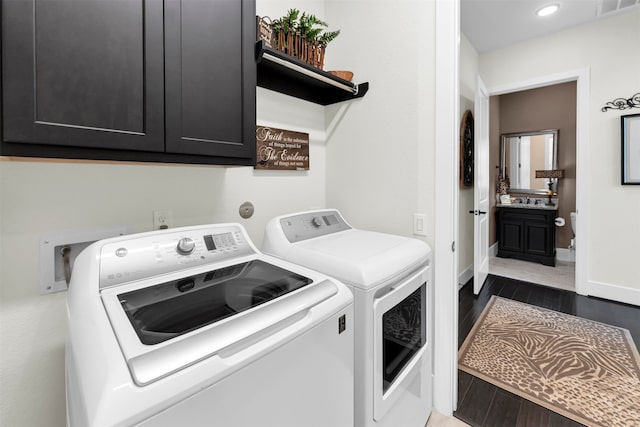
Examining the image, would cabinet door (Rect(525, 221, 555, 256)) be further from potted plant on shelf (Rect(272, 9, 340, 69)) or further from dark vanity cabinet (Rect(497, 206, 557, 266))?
potted plant on shelf (Rect(272, 9, 340, 69))

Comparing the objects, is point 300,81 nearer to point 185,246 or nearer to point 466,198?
point 185,246

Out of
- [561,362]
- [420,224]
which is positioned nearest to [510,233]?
[561,362]

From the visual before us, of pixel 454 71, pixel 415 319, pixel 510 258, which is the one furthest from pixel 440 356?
pixel 510 258

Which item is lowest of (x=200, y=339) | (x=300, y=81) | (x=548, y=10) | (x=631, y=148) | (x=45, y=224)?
(x=200, y=339)

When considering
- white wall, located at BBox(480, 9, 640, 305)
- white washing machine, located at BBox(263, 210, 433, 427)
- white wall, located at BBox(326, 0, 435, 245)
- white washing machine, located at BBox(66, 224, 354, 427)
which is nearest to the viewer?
white washing machine, located at BBox(66, 224, 354, 427)

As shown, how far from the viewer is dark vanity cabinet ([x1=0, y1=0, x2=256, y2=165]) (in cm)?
73

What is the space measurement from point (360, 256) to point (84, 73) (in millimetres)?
1073

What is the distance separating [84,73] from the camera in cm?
81

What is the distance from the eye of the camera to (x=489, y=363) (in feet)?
6.69

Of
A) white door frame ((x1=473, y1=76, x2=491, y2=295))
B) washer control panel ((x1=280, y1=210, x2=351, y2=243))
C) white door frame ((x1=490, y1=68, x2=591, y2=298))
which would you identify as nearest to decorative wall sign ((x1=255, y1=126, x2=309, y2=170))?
washer control panel ((x1=280, y1=210, x2=351, y2=243))

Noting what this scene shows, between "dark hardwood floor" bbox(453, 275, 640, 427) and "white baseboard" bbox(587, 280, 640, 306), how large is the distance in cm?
7

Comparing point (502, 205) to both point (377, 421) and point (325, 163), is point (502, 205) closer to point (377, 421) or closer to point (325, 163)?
point (325, 163)

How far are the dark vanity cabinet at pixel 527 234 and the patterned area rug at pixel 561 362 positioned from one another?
5.87 feet

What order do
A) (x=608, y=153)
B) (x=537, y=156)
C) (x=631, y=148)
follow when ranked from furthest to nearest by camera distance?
(x=537, y=156)
(x=608, y=153)
(x=631, y=148)
